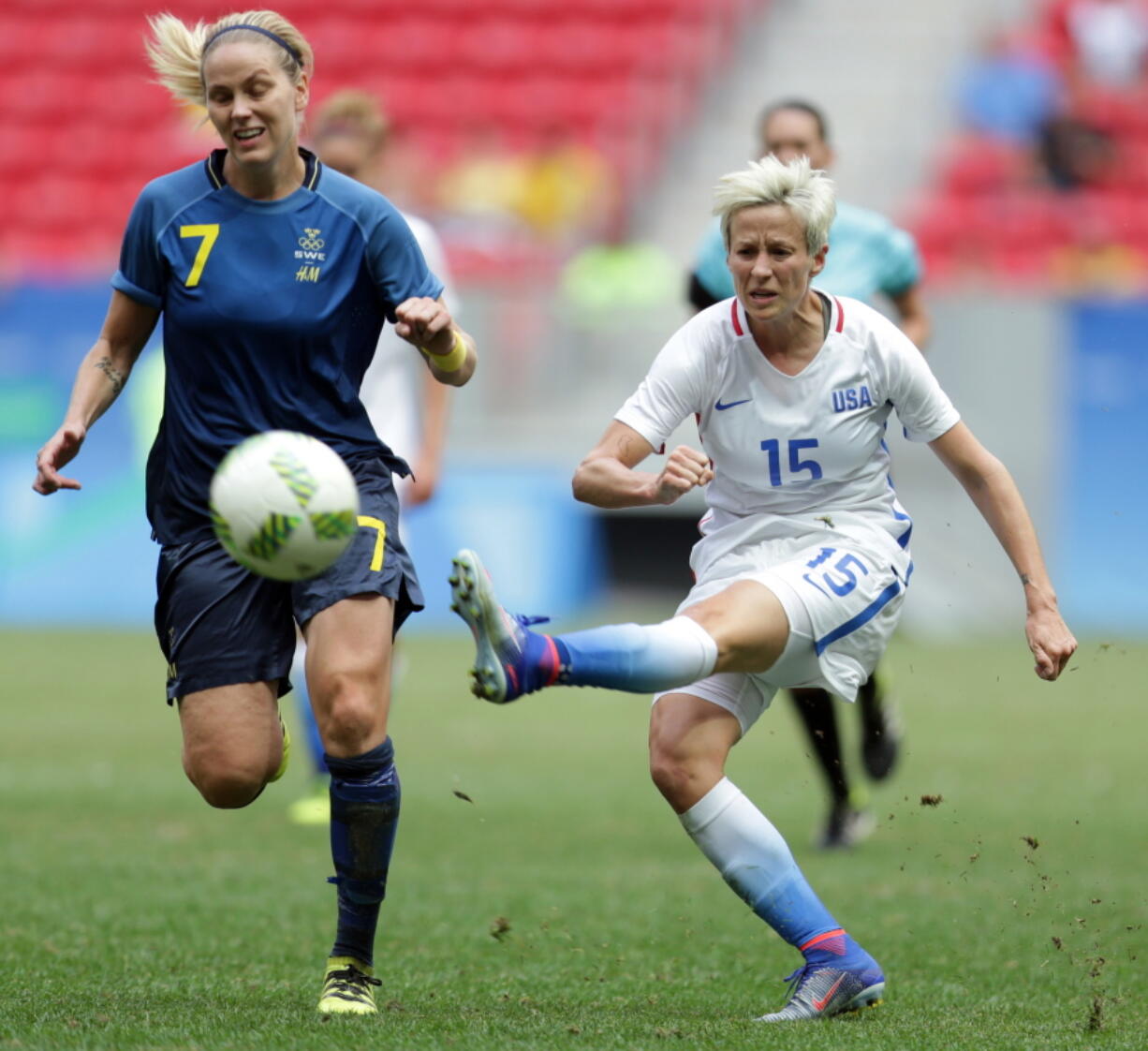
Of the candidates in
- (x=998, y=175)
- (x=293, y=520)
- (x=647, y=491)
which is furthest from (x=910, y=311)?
(x=998, y=175)

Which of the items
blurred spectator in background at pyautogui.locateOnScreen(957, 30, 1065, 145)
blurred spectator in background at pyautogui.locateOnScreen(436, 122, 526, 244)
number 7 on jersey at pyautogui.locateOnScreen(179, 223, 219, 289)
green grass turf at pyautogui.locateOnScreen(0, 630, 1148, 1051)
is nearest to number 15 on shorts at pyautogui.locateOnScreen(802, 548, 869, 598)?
green grass turf at pyautogui.locateOnScreen(0, 630, 1148, 1051)

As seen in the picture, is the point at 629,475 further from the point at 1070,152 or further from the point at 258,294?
the point at 1070,152

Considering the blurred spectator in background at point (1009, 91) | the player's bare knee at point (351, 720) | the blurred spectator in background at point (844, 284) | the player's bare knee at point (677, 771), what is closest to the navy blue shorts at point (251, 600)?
the player's bare knee at point (351, 720)

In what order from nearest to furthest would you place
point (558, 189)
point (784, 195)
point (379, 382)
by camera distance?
point (784, 195), point (379, 382), point (558, 189)

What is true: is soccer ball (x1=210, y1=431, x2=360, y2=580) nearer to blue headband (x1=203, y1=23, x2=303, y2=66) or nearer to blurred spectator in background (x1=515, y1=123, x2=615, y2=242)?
blue headband (x1=203, y1=23, x2=303, y2=66)

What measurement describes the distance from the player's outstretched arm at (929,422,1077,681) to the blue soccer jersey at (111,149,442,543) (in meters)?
1.43

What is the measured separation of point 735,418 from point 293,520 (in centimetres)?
126

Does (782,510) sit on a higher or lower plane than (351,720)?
higher

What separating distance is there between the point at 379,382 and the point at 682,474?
3.64 meters

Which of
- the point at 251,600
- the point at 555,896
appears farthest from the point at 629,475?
the point at 555,896

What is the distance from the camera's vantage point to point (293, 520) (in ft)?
15.0

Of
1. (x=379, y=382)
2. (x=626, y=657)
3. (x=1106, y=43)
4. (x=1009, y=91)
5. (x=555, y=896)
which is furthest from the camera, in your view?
Result: (x=1106, y=43)

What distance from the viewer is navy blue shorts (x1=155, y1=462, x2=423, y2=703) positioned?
16.2 ft

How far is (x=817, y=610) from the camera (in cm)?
497
